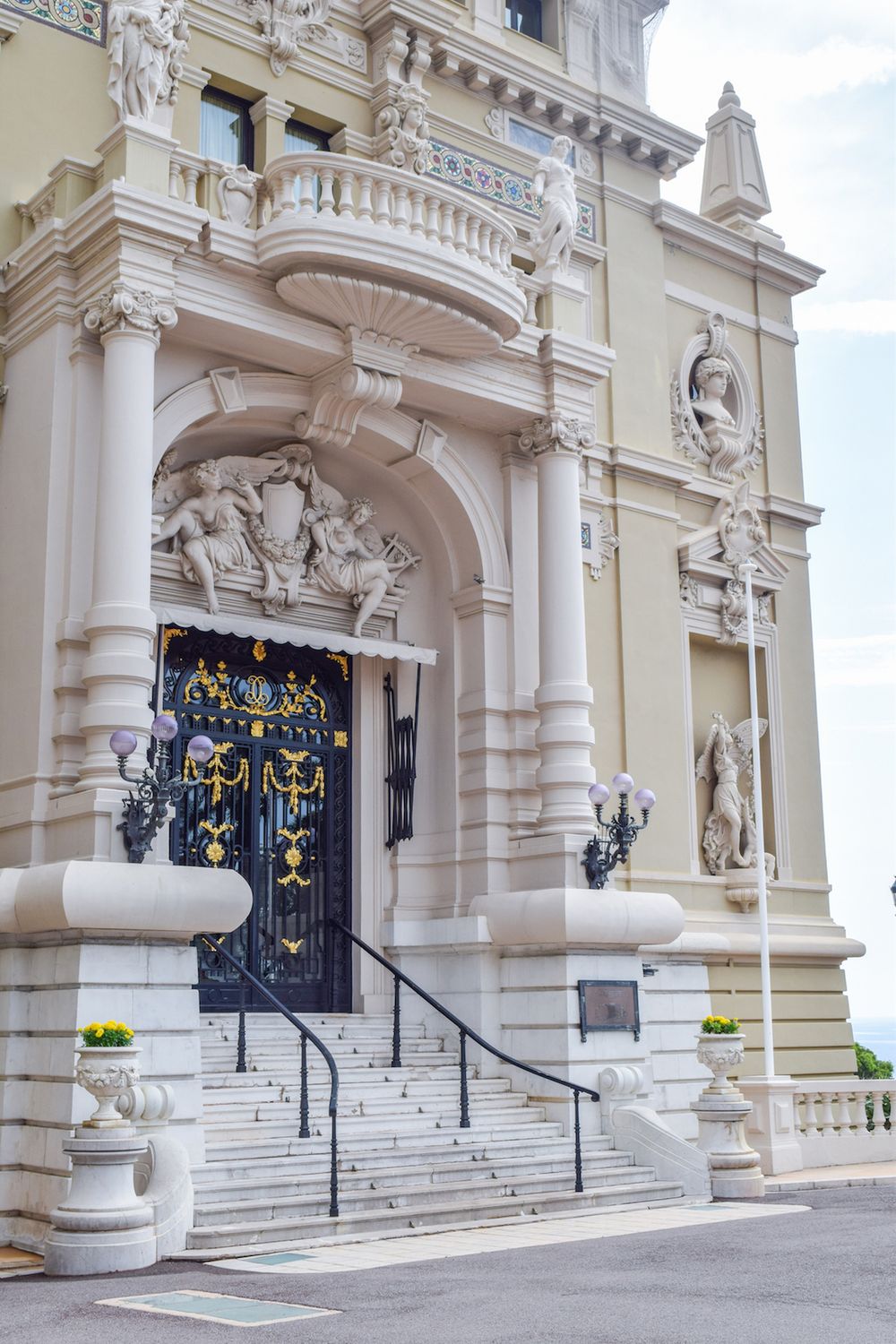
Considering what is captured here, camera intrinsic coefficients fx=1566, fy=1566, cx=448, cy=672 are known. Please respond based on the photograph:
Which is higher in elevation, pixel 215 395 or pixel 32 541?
pixel 215 395

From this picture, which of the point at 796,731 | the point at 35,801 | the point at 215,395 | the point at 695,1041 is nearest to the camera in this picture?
the point at 35,801

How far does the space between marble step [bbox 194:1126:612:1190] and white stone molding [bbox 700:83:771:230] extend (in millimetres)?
14437

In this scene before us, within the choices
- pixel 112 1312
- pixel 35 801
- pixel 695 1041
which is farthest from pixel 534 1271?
pixel 695 1041

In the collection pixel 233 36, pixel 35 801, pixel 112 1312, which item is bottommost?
pixel 112 1312

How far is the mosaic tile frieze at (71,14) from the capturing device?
52.1 feet

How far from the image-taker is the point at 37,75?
15.9 m

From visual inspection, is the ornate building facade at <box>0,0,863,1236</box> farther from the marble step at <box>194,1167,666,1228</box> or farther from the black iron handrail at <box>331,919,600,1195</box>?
the marble step at <box>194,1167,666,1228</box>

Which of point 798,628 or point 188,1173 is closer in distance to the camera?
point 188,1173

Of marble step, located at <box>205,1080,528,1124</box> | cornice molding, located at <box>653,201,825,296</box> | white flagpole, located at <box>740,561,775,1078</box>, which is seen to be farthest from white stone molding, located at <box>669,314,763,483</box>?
marble step, located at <box>205,1080,528,1124</box>

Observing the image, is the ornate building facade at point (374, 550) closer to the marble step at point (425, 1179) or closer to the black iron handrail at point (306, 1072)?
the marble step at point (425, 1179)

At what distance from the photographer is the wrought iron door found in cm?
1580

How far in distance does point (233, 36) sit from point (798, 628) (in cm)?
1080

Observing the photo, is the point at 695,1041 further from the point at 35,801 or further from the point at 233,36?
the point at 233,36

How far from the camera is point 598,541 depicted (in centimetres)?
1945
